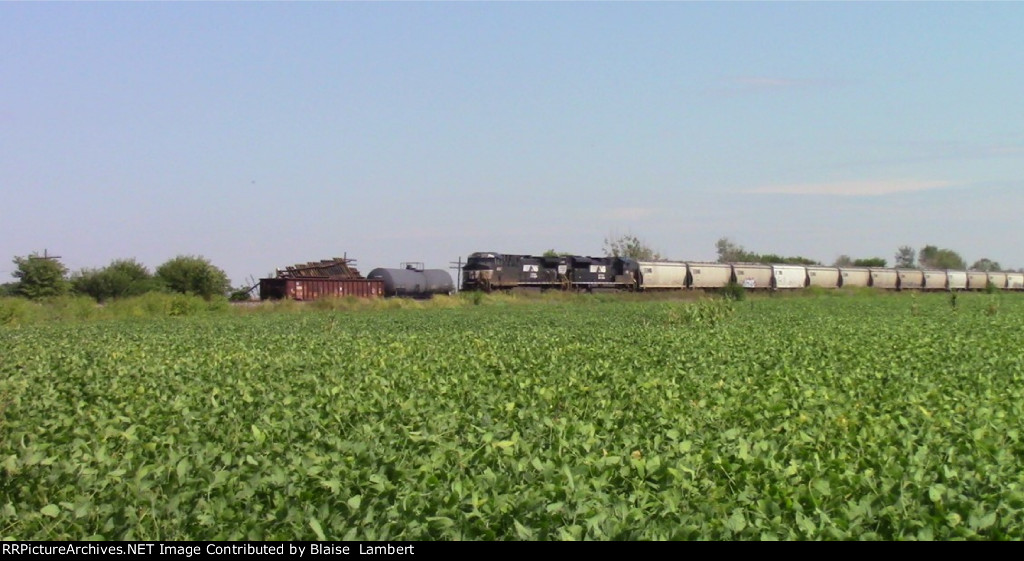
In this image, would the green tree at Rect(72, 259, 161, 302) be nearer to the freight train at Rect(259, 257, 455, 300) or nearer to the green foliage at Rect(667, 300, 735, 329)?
the freight train at Rect(259, 257, 455, 300)

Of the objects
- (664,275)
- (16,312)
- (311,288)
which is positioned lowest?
(16,312)

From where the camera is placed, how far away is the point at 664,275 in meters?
67.2

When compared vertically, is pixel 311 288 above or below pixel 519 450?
above

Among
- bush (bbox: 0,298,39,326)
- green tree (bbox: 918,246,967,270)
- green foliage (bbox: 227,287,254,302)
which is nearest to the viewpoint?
bush (bbox: 0,298,39,326)

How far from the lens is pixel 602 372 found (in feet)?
41.8

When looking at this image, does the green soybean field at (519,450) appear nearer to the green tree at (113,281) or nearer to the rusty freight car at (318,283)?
the rusty freight car at (318,283)

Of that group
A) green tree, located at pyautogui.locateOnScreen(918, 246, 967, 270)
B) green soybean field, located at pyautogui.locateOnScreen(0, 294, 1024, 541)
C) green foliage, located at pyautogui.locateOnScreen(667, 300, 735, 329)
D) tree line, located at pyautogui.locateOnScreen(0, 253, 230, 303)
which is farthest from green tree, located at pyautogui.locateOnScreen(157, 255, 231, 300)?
green tree, located at pyautogui.locateOnScreen(918, 246, 967, 270)

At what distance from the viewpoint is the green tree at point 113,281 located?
6228cm

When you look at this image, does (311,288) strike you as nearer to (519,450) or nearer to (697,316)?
(697,316)

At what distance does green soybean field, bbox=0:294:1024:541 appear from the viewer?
581 centimetres

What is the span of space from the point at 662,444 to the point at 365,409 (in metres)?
3.35

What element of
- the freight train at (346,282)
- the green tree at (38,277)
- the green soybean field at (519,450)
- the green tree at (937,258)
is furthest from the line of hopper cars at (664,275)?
the green tree at (937,258)

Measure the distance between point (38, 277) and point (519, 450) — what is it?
179 ft

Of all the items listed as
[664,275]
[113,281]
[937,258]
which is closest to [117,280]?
[113,281]
